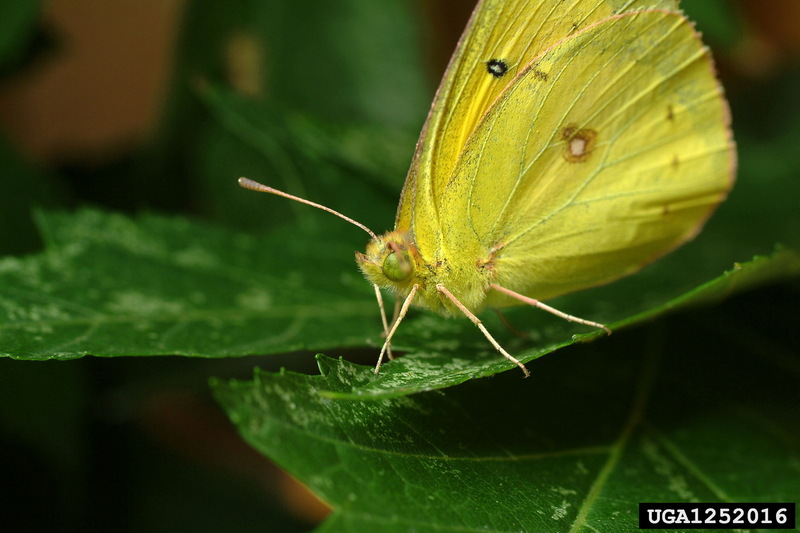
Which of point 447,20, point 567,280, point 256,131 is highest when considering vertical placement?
point 447,20

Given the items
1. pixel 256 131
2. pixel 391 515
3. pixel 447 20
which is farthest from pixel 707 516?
pixel 447 20

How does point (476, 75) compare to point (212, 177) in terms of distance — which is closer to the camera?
point (476, 75)

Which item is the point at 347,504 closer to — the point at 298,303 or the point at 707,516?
the point at 707,516

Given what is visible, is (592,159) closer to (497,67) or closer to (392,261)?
(497,67)

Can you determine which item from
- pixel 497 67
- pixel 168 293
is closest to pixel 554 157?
pixel 497 67

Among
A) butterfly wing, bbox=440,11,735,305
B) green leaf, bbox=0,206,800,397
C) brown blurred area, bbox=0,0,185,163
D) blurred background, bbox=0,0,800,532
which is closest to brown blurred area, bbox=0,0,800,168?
brown blurred area, bbox=0,0,185,163
